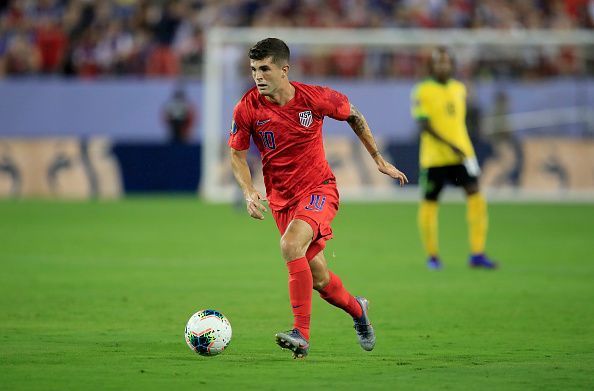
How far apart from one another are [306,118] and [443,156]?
6.02 meters

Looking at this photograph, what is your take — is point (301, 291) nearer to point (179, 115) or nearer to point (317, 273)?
point (317, 273)

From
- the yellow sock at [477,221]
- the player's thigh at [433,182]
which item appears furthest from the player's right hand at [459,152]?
the yellow sock at [477,221]

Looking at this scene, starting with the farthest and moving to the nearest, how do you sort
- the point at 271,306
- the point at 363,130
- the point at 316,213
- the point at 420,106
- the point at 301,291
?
the point at 420,106 < the point at 271,306 < the point at 363,130 < the point at 316,213 < the point at 301,291

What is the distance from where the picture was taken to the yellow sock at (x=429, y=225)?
1402 centimetres

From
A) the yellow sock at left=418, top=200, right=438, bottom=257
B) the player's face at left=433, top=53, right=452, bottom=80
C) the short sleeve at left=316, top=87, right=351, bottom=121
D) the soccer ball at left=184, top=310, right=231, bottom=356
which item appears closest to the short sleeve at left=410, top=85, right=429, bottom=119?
the player's face at left=433, top=53, right=452, bottom=80

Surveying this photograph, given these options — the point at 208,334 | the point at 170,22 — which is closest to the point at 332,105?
the point at 208,334

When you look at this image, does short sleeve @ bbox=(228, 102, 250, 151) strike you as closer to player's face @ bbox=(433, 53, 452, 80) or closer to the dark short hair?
the dark short hair

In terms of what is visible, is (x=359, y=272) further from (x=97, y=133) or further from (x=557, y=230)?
(x=97, y=133)

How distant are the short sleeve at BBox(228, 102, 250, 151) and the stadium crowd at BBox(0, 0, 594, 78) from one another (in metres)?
19.9

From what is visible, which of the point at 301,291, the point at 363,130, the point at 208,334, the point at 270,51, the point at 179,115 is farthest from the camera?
the point at 179,115

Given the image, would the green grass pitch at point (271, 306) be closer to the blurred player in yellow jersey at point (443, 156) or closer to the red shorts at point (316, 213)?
the blurred player in yellow jersey at point (443, 156)

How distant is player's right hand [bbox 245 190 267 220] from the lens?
7.90 m

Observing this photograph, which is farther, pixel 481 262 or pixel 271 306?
pixel 481 262

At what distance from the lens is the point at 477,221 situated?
548 inches
